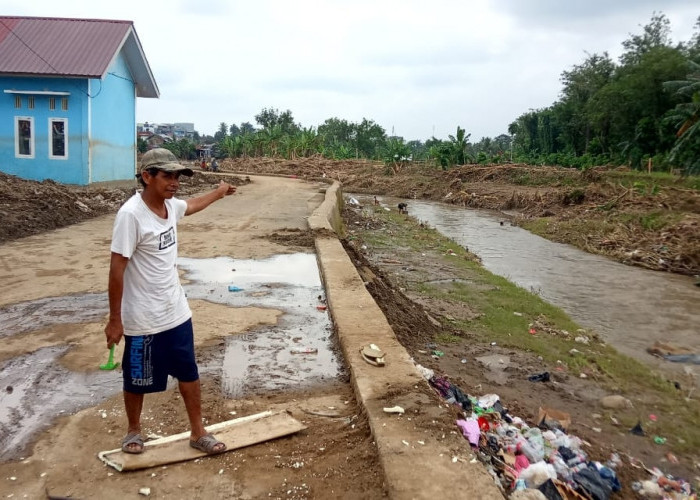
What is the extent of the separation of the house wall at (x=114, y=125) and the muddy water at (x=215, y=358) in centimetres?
1184

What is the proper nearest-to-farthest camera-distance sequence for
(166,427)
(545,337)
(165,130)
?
(166,427), (545,337), (165,130)

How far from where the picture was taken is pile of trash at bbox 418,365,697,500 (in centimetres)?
313

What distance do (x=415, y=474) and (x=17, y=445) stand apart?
6.99ft

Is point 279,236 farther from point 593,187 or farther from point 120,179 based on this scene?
point 593,187

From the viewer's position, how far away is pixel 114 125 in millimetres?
19125

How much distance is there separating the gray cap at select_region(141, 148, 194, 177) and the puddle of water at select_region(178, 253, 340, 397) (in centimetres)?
170

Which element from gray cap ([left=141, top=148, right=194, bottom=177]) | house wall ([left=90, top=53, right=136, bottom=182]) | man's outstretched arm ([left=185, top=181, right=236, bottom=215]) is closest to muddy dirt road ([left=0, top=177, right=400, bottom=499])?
man's outstretched arm ([left=185, top=181, right=236, bottom=215])

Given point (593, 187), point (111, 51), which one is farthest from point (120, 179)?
point (593, 187)

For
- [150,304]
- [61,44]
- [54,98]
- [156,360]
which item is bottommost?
[156,360]

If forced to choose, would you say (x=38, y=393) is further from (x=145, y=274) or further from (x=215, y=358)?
(x=145, y=274)

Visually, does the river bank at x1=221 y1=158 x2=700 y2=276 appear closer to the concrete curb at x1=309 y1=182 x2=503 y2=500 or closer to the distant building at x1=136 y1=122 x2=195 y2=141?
the concrete curb at x1=309 y1=182 x2=503 y2=500

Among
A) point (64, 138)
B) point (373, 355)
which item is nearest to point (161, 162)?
point (373, 355)

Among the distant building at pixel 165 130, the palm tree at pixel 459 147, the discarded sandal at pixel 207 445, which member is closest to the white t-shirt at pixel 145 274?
the discarded sandal at pixel 207 445

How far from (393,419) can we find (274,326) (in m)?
2.44
